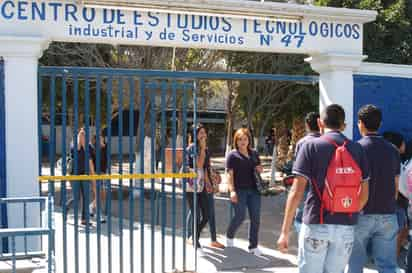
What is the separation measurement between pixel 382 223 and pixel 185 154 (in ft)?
7.59

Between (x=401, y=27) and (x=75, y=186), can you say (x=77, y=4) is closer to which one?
(x=75, y=186)

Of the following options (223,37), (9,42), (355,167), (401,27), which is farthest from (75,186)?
(401,27)

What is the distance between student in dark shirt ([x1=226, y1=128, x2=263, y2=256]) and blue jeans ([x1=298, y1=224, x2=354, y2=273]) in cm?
278

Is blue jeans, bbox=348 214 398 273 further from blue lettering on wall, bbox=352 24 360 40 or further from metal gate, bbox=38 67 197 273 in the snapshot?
blue lettering on wall, bbox=352 24 360 40

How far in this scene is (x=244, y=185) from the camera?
6660 mm

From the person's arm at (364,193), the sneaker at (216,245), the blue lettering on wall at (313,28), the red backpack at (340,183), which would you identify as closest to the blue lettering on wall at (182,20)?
the blue lettering on wall at (313,28)

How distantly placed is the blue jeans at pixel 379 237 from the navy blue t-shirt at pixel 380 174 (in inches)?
2.9

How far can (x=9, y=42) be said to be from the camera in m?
4.98

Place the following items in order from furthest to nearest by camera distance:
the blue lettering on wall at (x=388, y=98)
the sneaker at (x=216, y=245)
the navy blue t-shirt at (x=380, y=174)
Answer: the sneaker at (x=216, y=245), the blue lettering on wall at (x=388, y=98), the navy blue t-shirt at (x=380, y=174)

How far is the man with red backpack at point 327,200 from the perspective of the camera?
12.4ft

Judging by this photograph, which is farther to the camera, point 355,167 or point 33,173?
point 33,173

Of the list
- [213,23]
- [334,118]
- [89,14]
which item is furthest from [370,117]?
[89,14]

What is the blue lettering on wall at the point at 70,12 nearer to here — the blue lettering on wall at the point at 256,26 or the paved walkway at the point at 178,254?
the blue lettering on wall at the point at 256,26

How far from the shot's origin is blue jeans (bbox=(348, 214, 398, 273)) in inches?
175
